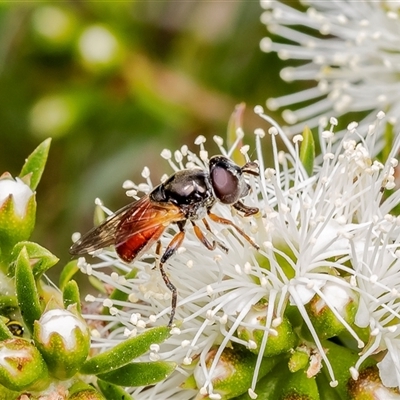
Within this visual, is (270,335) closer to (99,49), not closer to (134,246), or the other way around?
(134,246)

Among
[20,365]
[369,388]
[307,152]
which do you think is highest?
[307,152]

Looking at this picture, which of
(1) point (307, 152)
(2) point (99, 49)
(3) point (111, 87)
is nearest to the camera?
(1) point (307, 152)

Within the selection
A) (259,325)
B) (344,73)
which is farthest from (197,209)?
(344,73)

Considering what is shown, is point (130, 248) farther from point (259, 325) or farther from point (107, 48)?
point (107, 48)

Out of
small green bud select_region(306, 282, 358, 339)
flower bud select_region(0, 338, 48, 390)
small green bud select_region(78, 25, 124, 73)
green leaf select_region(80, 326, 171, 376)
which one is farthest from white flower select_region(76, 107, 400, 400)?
small green bud select_region(78, 25, 124, 73)

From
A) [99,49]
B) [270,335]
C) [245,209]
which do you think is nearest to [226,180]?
[245,209]

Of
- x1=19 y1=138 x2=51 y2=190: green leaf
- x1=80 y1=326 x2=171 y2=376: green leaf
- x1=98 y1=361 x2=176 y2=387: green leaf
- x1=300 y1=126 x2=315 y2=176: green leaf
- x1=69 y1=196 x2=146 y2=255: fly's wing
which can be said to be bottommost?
x1=98 y1=361 x2=176 y2=387: green leaf

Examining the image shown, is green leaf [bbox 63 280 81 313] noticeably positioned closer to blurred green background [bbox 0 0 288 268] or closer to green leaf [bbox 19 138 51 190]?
green leaf [bbox 19 138 51 190]
